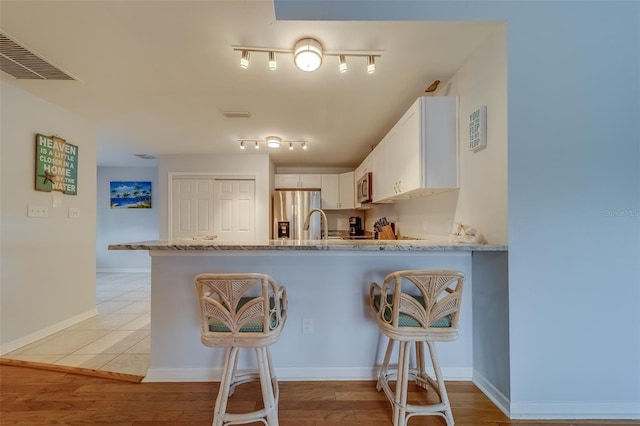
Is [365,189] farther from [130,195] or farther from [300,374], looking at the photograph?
[130,195]

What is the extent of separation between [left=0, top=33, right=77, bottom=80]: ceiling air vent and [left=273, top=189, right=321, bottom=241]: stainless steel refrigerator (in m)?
3.06

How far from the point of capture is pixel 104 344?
8.10ft

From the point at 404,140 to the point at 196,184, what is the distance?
364 centimetres

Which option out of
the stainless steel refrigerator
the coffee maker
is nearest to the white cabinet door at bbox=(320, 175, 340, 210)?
the stainless steel refrigerator

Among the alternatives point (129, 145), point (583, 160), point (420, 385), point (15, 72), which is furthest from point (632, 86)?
point (129, 145)

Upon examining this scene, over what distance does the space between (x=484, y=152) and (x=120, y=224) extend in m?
6.84

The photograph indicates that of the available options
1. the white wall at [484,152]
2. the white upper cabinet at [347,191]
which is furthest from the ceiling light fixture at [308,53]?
the white upper cabinet at [347,191]

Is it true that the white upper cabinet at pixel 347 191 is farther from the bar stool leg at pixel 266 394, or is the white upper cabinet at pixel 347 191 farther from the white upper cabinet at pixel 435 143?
the bar stool leg at pixel 266 394

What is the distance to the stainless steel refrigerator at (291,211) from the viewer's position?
15.7 feet

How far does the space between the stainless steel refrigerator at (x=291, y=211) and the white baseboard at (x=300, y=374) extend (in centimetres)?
287

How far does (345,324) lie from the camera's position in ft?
6.52

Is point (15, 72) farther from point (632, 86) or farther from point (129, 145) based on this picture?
point (632, 86)

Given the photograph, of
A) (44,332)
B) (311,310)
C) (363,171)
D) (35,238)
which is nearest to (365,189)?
(363,171)

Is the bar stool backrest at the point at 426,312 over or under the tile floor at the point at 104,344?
over
